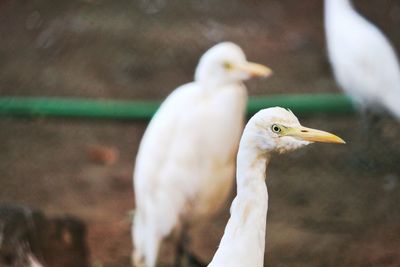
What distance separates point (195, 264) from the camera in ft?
18.0

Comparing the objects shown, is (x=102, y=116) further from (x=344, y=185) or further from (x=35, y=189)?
(x=344, y=185)

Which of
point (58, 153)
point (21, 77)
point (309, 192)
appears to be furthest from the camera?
point (21, 77)

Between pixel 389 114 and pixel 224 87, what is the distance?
7.40 feet

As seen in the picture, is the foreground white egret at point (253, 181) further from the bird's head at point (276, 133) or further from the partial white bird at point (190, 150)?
the partial white bird at point (190, 150)

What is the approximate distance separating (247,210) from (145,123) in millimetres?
4932

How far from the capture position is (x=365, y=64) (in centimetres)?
685

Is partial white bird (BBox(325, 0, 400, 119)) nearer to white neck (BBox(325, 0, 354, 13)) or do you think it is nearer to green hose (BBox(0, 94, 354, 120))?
white neck (BBox(325, 0, 354, 13))

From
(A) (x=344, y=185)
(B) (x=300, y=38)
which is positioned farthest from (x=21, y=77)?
(A) (x=344, y=185)

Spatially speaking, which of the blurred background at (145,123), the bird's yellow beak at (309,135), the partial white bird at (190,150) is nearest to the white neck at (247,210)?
the bird's yellow beak at (309,135)

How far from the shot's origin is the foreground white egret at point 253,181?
2.82 m

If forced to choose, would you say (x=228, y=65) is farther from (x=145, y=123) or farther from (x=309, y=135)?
(x=145, y=123)

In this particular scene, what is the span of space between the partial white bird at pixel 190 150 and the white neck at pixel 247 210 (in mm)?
2273

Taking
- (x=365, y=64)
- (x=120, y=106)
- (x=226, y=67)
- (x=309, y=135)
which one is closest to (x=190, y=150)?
(x=226, y=67)

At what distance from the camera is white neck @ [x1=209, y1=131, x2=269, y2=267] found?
9.30 feet
